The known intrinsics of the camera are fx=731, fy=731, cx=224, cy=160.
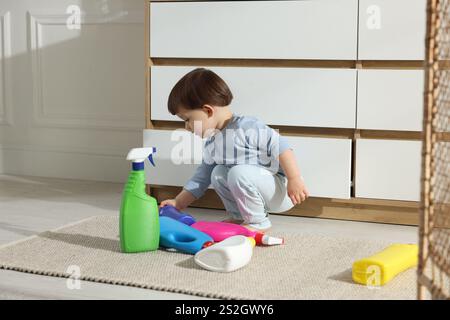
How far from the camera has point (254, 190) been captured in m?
1.87

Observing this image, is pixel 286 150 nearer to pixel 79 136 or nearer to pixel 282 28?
pixel 282 28

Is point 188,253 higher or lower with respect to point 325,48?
lower

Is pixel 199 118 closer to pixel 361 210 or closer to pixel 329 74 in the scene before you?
pixel 329 74

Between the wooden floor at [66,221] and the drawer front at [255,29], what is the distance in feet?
1.51

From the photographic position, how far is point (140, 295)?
1348 millimetres

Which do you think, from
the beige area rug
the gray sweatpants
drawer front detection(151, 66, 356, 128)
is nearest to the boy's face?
the gray sweatpants

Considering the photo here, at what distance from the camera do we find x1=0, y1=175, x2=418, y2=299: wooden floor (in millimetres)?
1365

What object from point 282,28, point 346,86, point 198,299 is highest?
point 282,28

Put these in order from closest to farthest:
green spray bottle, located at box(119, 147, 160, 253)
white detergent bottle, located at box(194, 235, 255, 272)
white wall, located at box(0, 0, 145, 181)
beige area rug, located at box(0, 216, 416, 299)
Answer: beige area rug, located at box(0, 216, 416, 299), white detergent bottle, located at box(194, 235, 255, 272), green spray bottle, located at box(119, 147, 160, 253), white wall, located at box(0, 0, 145, 181)

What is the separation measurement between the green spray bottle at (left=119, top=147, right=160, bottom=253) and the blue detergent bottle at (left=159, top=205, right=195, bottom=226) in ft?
0.54

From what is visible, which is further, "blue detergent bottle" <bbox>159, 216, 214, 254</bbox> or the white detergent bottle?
"blue detergent bottle" <bbox>159, 216, 214, 254</bbox>

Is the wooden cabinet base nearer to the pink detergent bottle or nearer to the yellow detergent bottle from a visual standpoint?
the pink detergent bottle
